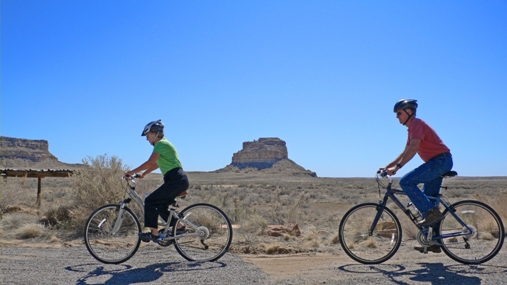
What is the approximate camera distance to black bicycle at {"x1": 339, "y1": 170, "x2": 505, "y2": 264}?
19.2ft

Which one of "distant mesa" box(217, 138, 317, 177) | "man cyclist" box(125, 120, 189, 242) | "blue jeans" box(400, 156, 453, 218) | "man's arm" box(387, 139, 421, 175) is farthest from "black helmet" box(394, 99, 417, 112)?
"distant mesa" box(217, 138, 317, 177)

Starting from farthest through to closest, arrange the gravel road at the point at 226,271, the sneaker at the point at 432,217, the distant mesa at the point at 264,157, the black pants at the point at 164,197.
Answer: the distant mesa at the point at 264,157
the black pants at the point at 164,197
the sneaker at the point at 432,217
the gravel road at the point at 226,271

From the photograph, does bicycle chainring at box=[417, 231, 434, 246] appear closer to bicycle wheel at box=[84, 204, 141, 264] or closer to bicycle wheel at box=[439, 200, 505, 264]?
bicycle wheel at box=[439, 200, 505, 264]

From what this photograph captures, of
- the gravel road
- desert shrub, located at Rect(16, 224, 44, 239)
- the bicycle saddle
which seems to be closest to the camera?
the gravel road

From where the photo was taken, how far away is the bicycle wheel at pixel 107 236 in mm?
6102

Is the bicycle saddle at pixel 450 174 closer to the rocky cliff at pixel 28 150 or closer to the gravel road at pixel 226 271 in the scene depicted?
the gravel road at pixel 226 271

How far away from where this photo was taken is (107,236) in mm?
6906

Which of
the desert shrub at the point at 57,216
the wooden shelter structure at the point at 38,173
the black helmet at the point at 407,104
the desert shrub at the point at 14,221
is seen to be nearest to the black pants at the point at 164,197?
the black helmet at the point at 407,104

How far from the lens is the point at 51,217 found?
33.5 ft

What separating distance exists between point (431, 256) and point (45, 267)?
17.8ft

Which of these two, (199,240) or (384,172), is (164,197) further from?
(384,172)

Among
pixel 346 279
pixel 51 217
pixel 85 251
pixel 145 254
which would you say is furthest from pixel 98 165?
pixel 346 279

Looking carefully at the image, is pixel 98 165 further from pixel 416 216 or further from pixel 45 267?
pixel 416 216

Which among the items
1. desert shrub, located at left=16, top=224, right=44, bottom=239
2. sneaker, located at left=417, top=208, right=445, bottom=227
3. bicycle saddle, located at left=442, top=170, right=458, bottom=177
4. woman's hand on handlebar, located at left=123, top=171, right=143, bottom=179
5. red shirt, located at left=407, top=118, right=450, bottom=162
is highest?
red shirt, located at left=407, top=118, right=450, bottom=162
